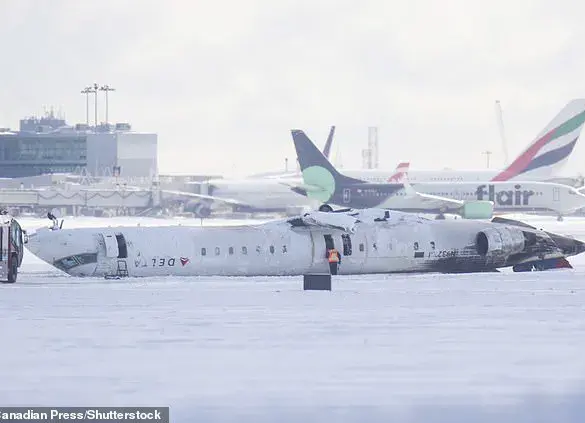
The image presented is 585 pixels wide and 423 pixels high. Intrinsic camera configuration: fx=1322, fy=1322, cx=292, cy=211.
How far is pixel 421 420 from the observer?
62.0 ft

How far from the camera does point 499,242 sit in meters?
49.8

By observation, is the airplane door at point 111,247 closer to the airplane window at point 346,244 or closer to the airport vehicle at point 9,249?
the airport vehicle at point 9,249

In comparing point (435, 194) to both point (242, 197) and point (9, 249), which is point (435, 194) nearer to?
point (242, 197)

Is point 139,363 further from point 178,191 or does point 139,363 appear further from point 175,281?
point 178,191

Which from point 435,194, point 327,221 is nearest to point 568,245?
point 327,221

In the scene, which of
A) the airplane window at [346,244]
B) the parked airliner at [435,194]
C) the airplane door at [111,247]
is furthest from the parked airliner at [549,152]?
the airplane door at [111,247]

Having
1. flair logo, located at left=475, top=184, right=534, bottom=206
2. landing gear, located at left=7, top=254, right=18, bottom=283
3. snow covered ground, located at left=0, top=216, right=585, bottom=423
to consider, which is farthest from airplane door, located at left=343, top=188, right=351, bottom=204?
snow covered ground, located at left=0, top=216, right=585, bottom=423

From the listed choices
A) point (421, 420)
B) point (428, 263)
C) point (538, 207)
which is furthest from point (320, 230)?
point (538, 207)

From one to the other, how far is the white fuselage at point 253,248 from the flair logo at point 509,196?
5206cm

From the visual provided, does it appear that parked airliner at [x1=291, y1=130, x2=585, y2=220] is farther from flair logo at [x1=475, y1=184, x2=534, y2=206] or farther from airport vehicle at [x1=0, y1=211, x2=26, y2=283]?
airport vehicle at [x1=0, y1=211, x2=26, y2=283]

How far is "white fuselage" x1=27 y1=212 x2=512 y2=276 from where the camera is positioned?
146 ft

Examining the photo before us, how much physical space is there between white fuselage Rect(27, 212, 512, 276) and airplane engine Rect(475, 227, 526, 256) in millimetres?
317

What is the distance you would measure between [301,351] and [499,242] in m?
25.1

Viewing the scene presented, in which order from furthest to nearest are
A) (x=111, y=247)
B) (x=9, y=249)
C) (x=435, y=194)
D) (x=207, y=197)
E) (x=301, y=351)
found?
(x=207, y=197), (x=435, y=194), (x=111, y=247), (x=9, y=249), (x=301, y=351)
